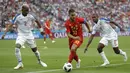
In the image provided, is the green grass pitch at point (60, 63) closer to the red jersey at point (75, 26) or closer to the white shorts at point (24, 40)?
the white shorts at point (24, 40)

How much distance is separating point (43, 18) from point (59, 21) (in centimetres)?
246

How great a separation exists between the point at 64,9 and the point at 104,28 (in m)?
38.2

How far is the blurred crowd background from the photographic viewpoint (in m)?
51.3

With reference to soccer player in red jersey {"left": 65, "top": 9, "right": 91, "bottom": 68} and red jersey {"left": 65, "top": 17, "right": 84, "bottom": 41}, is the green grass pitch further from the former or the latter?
red jersey {"left": 65, "top": 17, "right": 84, "bottom": 41}

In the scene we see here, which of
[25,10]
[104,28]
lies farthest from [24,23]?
[104,28]

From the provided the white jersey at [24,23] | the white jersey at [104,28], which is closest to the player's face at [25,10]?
the white jersey at [24,23]

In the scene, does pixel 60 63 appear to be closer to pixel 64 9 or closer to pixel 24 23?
pixel 24 23

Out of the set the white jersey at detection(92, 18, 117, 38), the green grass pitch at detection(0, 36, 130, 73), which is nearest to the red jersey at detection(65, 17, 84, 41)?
the green grass pitch at detection(0, 36, 130, 73)

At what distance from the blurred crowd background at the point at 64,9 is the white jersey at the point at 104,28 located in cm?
3213

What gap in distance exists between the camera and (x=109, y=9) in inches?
2287

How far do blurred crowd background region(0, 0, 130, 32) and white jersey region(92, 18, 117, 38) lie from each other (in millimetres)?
32129

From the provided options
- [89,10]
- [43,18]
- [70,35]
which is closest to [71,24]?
[70,35]

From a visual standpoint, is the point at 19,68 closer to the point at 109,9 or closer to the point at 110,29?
the point at 110,29

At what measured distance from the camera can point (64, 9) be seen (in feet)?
181
